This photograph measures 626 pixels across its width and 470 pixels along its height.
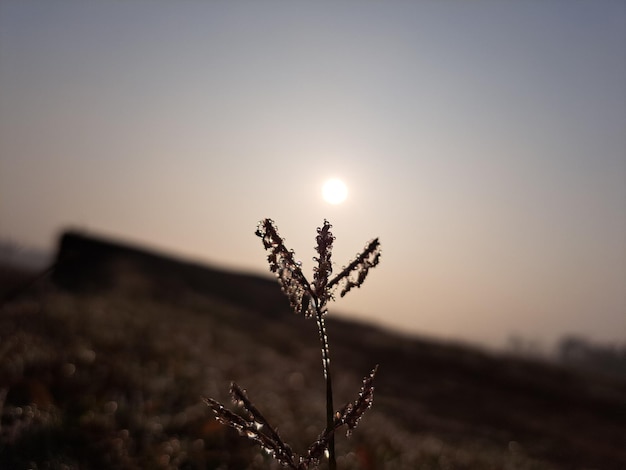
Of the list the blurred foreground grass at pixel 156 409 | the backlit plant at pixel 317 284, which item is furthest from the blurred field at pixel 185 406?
the backlit plant at pixel 317 284

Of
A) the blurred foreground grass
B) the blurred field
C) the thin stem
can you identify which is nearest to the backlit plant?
the thin stem

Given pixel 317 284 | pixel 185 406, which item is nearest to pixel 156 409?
pixel 185 406

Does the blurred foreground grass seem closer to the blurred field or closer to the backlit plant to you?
the blurred field

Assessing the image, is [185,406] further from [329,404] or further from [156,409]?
[329,404]

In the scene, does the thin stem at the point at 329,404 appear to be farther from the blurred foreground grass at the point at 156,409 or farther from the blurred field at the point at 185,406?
the blurred foreground grass at the point at 156,409

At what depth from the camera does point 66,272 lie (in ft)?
72.5

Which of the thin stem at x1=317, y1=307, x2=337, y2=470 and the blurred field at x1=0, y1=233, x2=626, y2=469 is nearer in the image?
the thin stem at x1=317, y1=307, x2=337, y2=470

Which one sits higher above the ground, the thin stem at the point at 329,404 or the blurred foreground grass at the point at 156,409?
the thin stem at the point at 329,404

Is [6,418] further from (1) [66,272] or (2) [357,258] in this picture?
(1) [66,272]

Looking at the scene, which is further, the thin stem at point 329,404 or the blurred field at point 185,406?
the blurred field at point 185,406

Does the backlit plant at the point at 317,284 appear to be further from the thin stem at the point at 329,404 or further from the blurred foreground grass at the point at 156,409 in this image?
the blurred foreground grass at the point at 156,409

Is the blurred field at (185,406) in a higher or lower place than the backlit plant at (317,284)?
lower

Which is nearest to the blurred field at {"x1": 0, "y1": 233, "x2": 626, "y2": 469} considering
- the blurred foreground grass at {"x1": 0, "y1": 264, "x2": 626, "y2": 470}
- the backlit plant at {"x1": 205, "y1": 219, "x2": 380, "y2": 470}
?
the blurred foreground grass at {"x1": 0, "y1": 264, "x2": 626, "y2": 470}

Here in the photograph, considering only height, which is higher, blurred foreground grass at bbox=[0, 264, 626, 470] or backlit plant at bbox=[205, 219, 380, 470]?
backlit plant at bbox=[205, 219, 380, 470]
